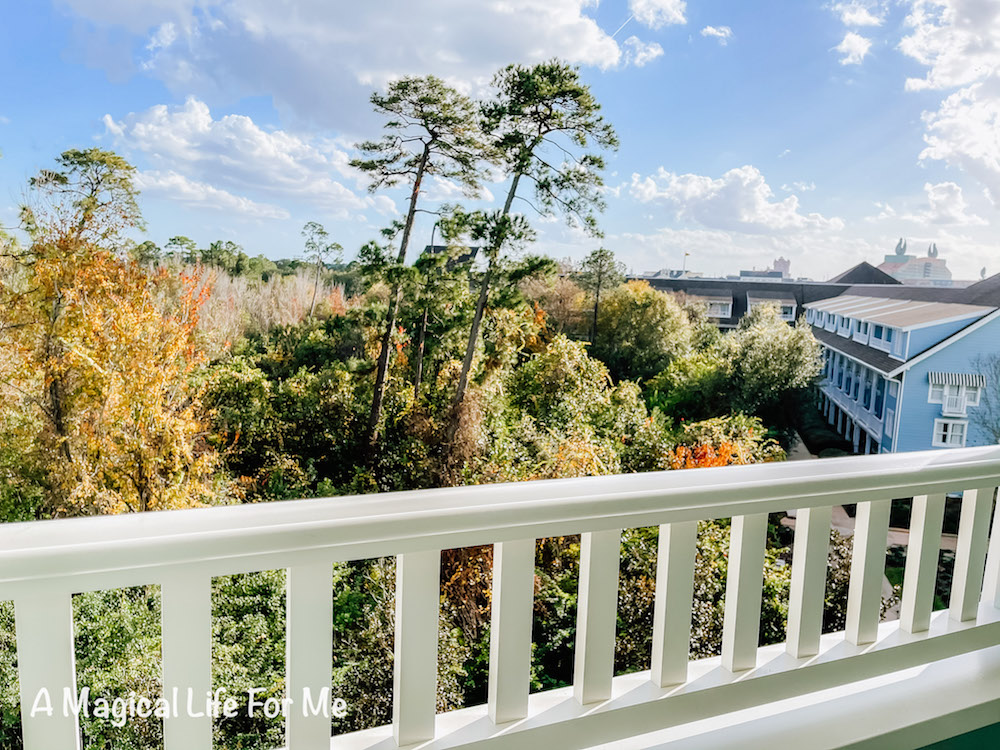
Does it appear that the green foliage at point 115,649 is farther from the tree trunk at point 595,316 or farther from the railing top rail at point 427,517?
the tree trunk at point 595,316

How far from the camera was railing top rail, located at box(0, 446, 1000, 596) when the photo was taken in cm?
88

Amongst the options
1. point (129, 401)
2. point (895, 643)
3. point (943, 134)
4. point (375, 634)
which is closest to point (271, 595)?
point (375, 634)

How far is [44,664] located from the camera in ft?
2.91

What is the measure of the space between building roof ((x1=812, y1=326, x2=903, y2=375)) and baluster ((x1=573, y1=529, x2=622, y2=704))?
2.42 feet

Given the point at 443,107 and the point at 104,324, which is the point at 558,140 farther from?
the point at 104,324

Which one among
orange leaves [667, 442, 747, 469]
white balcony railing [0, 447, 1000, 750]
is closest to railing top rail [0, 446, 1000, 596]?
white balcony railing [0, 447, 1000, 750]

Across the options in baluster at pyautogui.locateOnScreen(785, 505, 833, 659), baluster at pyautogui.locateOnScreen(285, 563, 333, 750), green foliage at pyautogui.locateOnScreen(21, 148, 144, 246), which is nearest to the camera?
baluster at pyautogui.locateOnScreen(285, 563, 333, 750)

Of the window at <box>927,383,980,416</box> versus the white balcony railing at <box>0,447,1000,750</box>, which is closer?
the white balcony railing at <box>0,447,1000,750</box>

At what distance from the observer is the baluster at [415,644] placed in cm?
108

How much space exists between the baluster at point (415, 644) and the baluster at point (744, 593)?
0.59m

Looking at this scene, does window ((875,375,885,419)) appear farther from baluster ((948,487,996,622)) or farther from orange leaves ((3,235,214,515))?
orange leaves ((3,235,214,515))

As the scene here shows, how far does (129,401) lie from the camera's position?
1.15m

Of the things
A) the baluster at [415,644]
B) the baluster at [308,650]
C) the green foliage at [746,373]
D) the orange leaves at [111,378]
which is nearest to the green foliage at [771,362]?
the green foliage at [746,373]

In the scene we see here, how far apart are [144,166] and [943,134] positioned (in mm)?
1846
